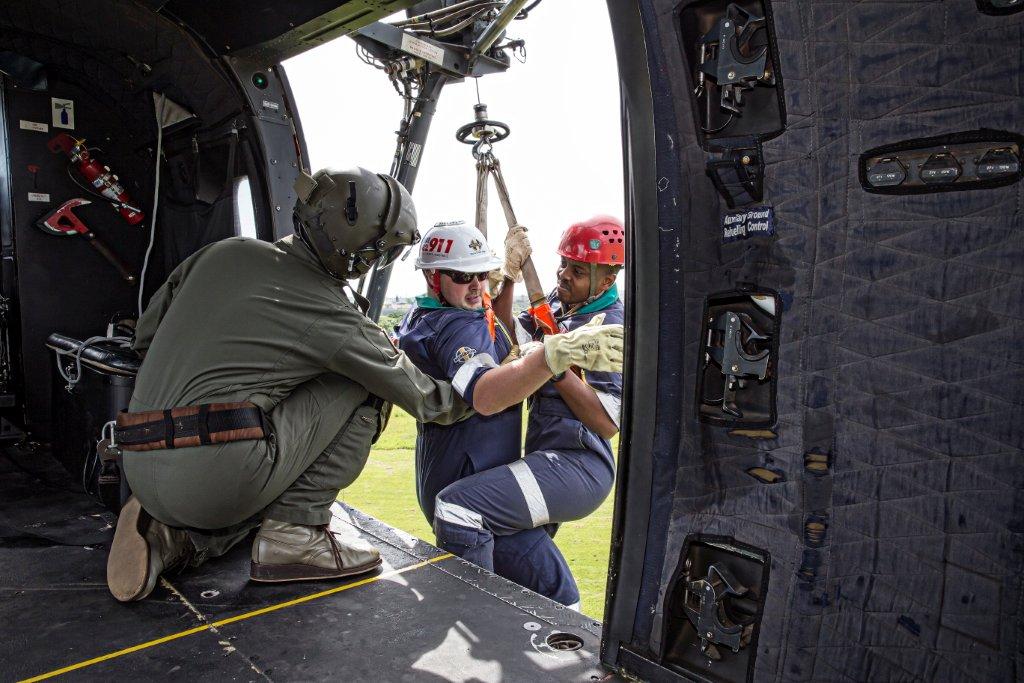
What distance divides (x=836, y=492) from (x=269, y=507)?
174 cm

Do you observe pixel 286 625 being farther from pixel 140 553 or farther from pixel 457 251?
pixel 457 251

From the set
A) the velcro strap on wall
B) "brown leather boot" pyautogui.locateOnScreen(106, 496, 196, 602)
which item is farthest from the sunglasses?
the velcro strap on wall

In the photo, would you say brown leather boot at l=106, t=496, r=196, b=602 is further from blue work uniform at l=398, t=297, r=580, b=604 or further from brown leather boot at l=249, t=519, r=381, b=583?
blue work uniform at l=398, t=297, r=580, b=604

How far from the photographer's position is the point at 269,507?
2.25 meters

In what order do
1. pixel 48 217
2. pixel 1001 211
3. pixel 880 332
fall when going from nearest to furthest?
pixel 1001 211 → pixel 880 332 → pixel 48 217

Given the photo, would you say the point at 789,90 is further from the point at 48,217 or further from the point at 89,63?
the point at 48,217

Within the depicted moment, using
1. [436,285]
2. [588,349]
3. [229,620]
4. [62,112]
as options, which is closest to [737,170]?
[588,349]

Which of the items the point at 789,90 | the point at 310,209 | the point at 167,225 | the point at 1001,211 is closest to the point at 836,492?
the point at 1001,211

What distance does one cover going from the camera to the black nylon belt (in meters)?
2.00

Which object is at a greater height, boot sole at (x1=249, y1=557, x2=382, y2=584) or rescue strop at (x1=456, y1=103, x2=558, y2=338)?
rescue strop at (x1=456, y1=103, x2=558, y2=338)

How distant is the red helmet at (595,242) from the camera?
2902mm

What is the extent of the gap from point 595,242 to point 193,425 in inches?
65.3

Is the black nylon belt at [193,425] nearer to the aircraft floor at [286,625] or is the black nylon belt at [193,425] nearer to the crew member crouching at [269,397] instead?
the crew member crouching at [269,397]

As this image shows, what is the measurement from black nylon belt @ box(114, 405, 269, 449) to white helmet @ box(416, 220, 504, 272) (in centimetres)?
109
